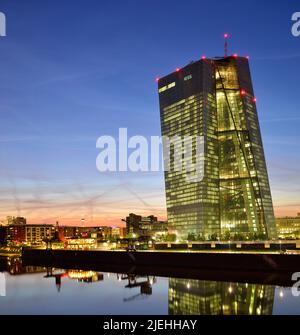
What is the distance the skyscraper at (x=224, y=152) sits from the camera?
167 metres

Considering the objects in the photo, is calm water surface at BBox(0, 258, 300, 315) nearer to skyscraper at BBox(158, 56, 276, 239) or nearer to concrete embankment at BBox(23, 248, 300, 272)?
concrete embankment at BBox(23, 248, 300, 272)

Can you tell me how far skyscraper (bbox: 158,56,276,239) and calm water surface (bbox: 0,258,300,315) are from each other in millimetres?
105116

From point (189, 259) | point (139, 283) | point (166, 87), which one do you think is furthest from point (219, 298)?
point (166, 87)

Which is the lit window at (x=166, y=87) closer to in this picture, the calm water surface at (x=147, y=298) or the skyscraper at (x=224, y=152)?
the skyscraper at (x=224, y=152)

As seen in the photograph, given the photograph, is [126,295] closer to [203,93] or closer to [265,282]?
[265,282]

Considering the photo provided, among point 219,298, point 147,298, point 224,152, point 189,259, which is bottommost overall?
point 147,298

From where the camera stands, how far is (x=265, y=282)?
57906 millimetres

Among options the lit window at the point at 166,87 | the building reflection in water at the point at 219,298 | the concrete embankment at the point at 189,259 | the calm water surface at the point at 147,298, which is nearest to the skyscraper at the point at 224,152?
the lit window at the point at 166,87

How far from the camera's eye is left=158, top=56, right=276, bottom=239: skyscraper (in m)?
167

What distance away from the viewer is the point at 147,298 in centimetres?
5094

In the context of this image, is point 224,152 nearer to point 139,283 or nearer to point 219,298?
point 139,283

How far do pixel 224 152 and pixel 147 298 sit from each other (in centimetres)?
12816

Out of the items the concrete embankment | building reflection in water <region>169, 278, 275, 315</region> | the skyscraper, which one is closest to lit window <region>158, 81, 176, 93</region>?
the skyscraper
